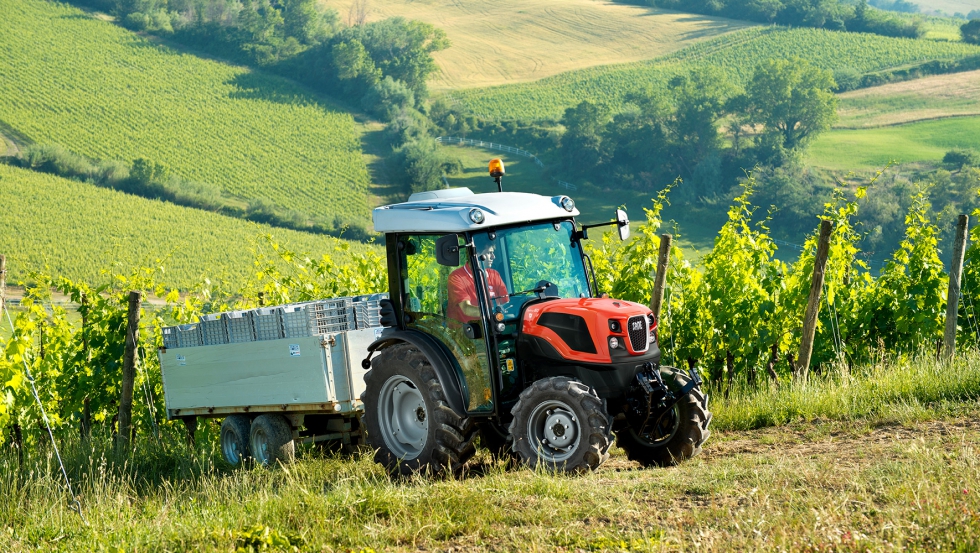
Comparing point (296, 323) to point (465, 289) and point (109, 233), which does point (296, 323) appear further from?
point (109, 233)

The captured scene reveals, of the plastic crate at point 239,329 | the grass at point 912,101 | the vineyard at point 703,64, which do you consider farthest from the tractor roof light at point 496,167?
the vineyard at point 703,64

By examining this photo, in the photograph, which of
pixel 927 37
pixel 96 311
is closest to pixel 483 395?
pixel 96 311

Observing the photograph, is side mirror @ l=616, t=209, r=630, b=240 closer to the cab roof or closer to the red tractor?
the red tractor

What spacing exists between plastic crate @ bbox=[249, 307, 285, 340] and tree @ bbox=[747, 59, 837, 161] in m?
71.7

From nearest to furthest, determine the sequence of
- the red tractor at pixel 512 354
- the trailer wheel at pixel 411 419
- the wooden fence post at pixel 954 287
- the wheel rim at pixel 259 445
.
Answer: the red tractor at pixel 512 354
the trailer wheel at pixel 411 419
the wheel rim at pixel 259 445
the wooden fence post at pixel 954 287

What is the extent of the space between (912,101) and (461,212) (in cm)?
7937

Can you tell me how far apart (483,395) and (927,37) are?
103012 millimetres

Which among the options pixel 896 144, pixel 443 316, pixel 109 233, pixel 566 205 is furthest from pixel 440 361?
pixel 896 144

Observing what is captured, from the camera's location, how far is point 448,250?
6207 millimetres

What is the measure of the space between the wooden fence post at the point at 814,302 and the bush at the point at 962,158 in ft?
198

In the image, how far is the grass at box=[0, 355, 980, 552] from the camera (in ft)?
14.6

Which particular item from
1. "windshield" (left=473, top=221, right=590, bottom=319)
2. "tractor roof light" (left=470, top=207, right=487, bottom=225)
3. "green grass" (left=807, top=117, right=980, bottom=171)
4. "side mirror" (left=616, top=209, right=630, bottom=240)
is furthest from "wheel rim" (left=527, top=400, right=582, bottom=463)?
"green grass" (left=807, top=117, right=980, bottom=171)

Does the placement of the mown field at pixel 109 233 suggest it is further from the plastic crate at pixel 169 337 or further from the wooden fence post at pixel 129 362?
the plastic crate at pixel 169 337

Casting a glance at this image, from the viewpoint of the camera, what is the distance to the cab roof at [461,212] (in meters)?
6.38
